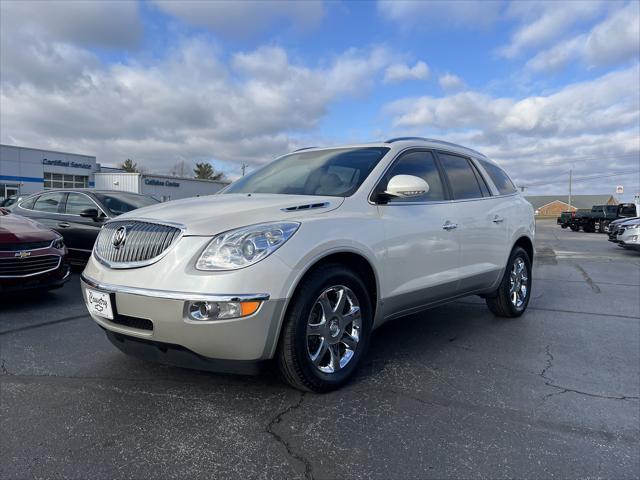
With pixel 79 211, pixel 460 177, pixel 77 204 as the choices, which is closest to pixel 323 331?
pixel 460 177

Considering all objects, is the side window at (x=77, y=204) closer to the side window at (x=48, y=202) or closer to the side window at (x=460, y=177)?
the side window at (x=48, y=202)

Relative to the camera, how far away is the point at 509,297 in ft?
17.0

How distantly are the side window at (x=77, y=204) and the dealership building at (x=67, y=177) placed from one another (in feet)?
105

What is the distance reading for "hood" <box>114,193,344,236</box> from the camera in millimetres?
2761

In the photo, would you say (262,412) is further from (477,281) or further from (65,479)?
(477,281)

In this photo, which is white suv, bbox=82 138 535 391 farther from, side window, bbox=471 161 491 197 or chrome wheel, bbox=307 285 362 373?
side window, bbox=471 161 491 197

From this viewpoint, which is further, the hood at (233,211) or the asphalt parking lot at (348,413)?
the hood at (233,211)

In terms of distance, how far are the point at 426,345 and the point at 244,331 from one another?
2.13 metres

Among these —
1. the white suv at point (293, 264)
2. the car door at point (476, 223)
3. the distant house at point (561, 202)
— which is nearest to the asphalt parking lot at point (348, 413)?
the white suv at point (293, 264)

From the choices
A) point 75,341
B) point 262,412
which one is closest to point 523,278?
point 262,412

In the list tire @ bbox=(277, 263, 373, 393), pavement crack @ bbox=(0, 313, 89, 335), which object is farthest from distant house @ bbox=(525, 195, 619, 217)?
tire @ bbox=(277, 263, 373, 393)

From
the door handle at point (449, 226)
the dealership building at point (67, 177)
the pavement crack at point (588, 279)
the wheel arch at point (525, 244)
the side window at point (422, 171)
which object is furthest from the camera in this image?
the dealership building at point (67, 177)

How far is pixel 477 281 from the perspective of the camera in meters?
4.53

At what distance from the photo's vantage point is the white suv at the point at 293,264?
2625 millimetres
